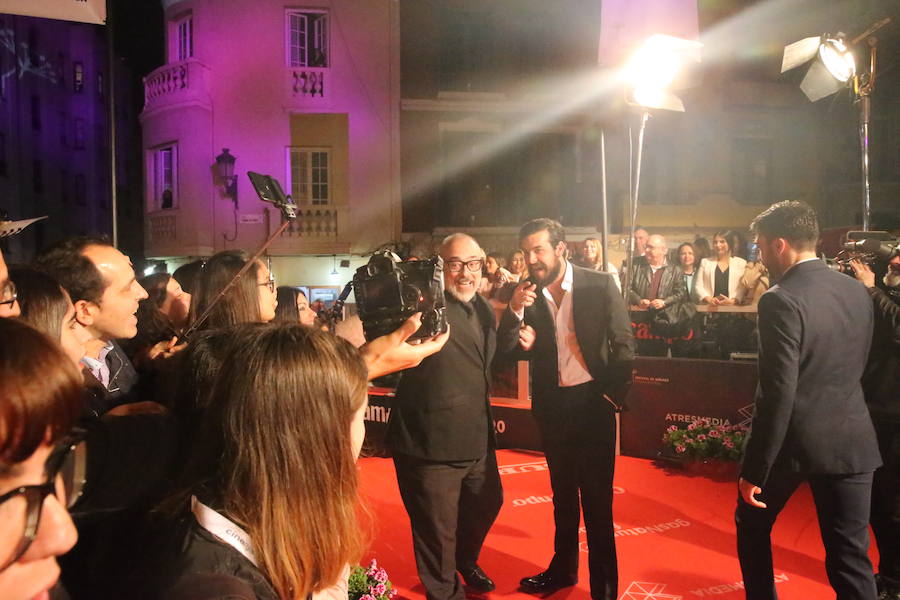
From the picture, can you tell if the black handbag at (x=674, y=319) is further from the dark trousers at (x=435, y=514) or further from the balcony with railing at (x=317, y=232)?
the balcony with railing at (x=317, y=232)

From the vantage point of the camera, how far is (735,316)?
291 inches

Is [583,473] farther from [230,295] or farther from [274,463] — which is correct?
[274,463]

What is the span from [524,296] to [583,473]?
39.2 inches

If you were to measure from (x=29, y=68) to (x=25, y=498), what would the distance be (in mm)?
33748

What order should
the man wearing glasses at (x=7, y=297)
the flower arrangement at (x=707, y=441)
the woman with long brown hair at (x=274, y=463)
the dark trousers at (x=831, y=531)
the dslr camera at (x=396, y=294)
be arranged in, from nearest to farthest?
the woman with long brown hair at (x=274, y=463)
the man wearing glasses at (x=7, y=297)
the dslr camera at (x=396, y=294)
the dark trousers at (x=831, y=531)
the flower arrangement at (x=707, y=441)

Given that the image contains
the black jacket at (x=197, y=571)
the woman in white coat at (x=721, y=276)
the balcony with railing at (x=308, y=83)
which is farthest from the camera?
the balcony with railing at (x=308, y=83)

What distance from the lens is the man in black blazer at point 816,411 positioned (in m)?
2.59

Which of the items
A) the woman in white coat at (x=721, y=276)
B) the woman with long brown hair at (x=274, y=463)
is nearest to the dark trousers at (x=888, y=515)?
the woman with long brown hair at (x=274, y=463)

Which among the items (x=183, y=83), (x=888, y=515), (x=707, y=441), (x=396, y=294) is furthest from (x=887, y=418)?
(x=183, y=83)

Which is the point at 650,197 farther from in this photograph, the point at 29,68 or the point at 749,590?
the point at 29,68

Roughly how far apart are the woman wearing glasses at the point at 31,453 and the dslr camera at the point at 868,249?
3.56 m

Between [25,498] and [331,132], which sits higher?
[331,132]

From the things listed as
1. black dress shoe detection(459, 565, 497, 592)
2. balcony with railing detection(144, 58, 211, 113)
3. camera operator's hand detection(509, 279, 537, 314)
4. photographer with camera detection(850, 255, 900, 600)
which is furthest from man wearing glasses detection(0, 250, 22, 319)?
balcony with railing detection(144, 58, 211, 113)

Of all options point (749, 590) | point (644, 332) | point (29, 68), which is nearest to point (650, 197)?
point (644, 332)
